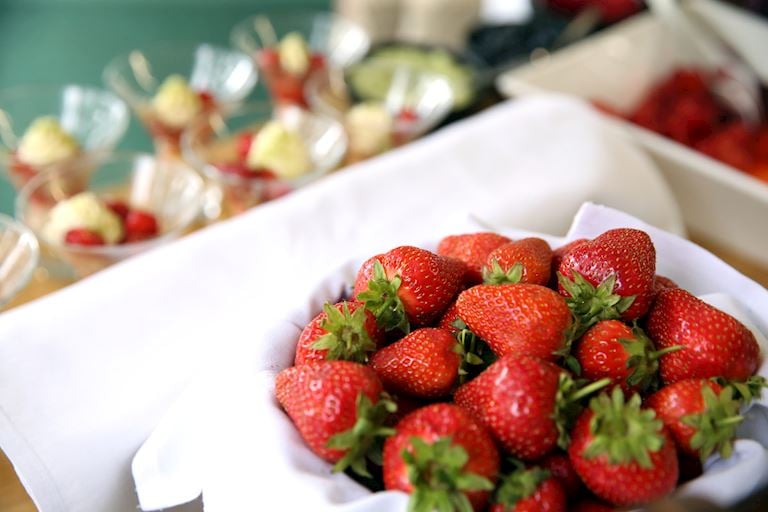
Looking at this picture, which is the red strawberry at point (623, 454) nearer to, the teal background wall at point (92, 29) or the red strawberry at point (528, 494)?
the red strawberry at point (528, 494)

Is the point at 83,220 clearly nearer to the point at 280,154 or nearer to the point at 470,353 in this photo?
the point at 280,154

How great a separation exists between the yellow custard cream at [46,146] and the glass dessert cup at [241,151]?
14 cm

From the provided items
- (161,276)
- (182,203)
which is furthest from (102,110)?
(161,276)

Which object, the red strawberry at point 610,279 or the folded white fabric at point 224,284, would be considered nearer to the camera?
the red strawberry at point 610,279

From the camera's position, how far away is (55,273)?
0.89 metres

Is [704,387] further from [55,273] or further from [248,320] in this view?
[55,273]

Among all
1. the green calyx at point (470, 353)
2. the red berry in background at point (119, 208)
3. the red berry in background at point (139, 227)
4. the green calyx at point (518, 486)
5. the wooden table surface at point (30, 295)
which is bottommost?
the wooden table surface at point (30, 295)

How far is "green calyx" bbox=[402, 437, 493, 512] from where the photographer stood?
0.39 meters

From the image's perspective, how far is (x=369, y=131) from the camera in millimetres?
→ 1052

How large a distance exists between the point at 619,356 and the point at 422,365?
11cm

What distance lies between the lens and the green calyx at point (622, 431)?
39 cm

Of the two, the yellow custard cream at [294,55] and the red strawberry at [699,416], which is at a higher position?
the yellow custard cream at [294,55]

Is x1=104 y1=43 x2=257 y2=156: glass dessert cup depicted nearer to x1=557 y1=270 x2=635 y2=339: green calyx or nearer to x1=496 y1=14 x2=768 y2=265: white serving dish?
x1=496 y1=14 x2=768 y2=265: white serving dish

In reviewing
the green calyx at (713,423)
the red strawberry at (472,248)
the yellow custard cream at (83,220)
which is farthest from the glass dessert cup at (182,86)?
the green calyx at (713,423)
